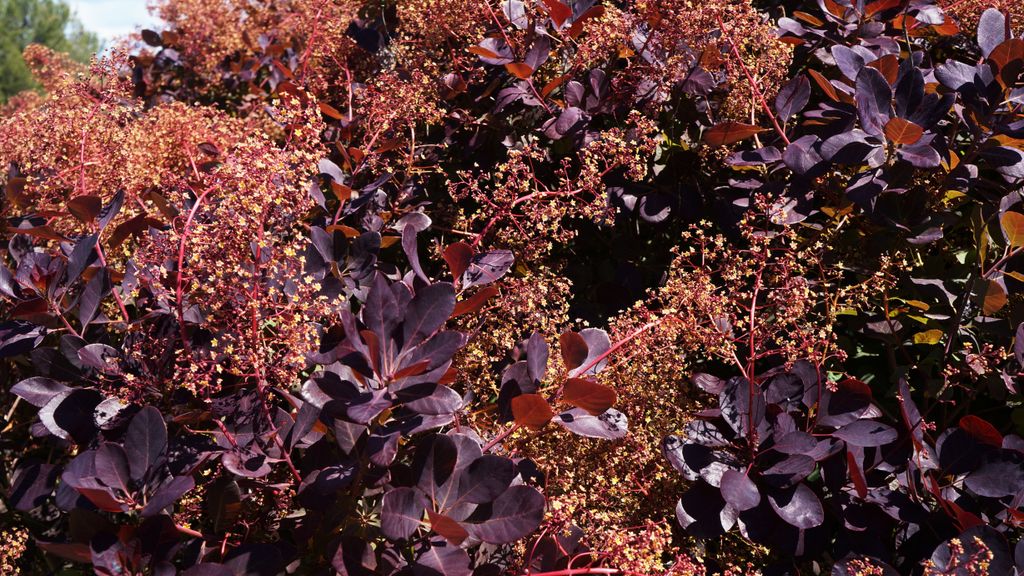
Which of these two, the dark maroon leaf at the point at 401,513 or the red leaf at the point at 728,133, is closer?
the dark maroon leaf at the point at 401,513

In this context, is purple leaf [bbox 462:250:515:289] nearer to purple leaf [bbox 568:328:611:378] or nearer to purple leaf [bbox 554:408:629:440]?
purple leaf [bbox 568:328:611:378]

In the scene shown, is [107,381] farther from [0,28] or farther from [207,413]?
[0,28]

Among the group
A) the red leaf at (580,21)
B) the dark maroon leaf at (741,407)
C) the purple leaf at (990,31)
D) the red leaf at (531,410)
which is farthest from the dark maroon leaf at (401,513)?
the purple leaf at (990,31)

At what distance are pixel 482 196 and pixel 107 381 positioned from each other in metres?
0.98

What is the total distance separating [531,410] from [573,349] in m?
0.17

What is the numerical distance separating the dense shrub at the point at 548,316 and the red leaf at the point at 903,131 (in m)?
0.02

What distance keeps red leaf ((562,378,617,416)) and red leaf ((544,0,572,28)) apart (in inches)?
48.0

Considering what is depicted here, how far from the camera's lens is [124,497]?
152 centimetres

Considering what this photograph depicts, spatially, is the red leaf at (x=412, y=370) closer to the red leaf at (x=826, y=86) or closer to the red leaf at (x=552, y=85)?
the red leaf at (x=552, y=85)

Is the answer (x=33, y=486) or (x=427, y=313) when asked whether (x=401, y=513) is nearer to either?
(x=427, y=313)

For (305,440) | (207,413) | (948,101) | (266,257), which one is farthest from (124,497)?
(948,101)

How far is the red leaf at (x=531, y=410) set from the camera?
152 centimetres

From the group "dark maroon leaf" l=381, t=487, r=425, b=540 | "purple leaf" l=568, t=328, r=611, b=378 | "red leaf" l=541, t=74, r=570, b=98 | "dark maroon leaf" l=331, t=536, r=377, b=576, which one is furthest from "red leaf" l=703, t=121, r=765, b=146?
"dark maroon leaf" l=331, t=536, r=377, b=576

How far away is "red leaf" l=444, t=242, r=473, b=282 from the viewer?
180 cm
